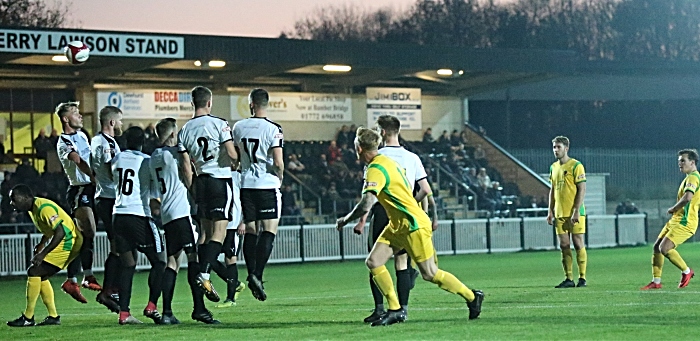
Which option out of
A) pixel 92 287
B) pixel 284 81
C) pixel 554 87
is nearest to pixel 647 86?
pixel 554 87

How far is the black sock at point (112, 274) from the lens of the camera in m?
12.5

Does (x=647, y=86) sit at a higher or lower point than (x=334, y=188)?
higher

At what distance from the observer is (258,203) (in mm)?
12609

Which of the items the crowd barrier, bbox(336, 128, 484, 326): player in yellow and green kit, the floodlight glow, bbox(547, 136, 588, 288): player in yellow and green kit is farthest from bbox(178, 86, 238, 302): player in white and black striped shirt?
the floodlight glow

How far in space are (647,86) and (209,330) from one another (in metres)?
46.7

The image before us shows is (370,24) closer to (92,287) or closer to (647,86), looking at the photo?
(647,86)

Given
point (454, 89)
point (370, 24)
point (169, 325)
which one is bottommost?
point (169, 325)

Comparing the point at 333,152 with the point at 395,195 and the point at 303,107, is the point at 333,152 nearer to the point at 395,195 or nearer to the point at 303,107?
the point at 303,107

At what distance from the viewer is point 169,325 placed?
11.2 meters

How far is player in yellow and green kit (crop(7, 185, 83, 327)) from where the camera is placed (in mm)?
11547

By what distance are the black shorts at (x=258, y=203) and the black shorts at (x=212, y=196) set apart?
2.43 ft

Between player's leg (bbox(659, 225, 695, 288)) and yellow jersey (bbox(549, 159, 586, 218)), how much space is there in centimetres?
125

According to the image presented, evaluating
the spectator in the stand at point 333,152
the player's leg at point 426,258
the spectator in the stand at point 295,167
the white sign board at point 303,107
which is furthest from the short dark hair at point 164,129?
the white sign board at point 303,107

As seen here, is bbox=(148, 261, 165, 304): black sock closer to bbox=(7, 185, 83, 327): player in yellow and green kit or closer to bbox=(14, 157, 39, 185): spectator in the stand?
bbox=(7, 185, 83, 327): player in yellow and green kit
